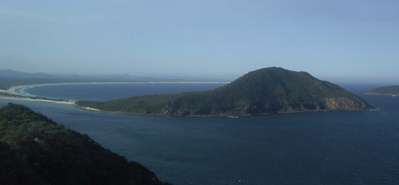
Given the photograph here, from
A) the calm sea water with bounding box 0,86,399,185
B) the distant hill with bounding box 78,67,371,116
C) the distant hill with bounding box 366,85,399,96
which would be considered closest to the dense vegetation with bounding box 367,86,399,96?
the distant hill with bounding box 366,85,399,96

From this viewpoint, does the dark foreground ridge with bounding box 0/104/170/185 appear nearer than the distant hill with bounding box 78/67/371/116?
Yes

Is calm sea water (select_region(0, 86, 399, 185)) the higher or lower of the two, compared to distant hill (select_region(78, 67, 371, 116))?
lower

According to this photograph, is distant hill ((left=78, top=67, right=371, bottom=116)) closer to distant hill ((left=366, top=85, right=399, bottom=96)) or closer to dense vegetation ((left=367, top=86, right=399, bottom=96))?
distant hill ((left=366, top=85, right=399, bottom=96))

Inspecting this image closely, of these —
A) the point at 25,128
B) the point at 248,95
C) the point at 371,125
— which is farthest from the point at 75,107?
the point at 25,128

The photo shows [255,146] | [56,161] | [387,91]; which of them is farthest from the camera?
[387,91]

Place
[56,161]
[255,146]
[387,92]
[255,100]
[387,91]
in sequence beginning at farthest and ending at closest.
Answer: [387,91], [387,92], [255,100], [255,146], [56,161]

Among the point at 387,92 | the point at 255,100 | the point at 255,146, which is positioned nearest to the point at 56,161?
the point at 255,146

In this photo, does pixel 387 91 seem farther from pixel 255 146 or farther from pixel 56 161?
pixel 56 161
